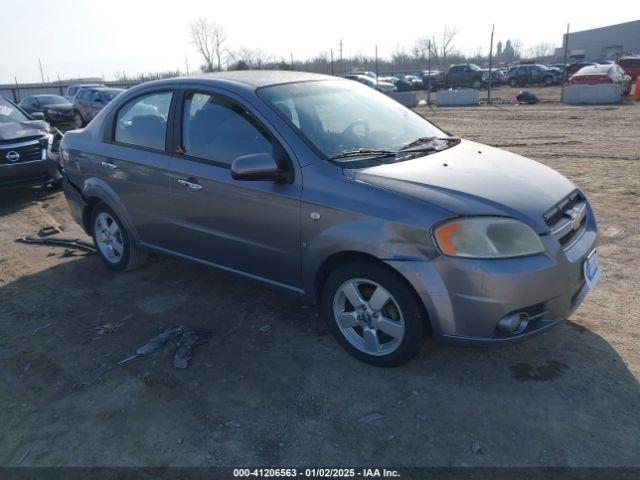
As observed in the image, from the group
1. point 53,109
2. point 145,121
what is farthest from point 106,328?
point 53,109

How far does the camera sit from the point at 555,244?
304 centimetres

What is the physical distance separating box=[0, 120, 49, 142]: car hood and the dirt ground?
4.14m

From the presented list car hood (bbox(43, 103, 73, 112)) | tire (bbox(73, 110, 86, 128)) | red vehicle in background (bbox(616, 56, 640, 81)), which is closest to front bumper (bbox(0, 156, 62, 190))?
tire (bbox(73, 110, 86, 128))

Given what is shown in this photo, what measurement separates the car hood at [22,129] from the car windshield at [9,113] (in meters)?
0.17

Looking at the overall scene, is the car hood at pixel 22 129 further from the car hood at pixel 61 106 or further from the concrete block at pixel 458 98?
the concrete block at pixel 458 98

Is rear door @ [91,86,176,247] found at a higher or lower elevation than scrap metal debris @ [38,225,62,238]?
higher

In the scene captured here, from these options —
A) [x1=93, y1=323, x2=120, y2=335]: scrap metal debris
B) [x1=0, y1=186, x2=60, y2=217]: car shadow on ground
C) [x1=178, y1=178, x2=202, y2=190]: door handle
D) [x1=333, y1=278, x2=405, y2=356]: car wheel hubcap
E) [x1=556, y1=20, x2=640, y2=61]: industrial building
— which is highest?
[x1=556, y1=20, x2=640, y2=61]: industrial building

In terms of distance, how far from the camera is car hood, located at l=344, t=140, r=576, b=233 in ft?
9.93

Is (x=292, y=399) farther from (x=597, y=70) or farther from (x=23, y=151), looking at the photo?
(x=597, y=70)

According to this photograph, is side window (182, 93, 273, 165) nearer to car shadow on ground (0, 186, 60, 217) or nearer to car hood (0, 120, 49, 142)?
car shadow on ground (0, 186, 60, 217)

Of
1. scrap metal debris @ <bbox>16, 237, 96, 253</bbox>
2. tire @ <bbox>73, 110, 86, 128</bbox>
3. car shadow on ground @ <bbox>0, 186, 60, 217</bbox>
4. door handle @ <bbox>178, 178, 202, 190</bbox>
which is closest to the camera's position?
door handle @ <bbox>178, 178, 202, 190</bbox>

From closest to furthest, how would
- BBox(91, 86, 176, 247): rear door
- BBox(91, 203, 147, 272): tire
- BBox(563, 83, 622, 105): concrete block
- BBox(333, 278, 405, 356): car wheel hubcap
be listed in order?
BBox(333, 278, 405, 356): car wheel hubcap → BBox(91, 86, 176, 247): rear door → BBox(91, 203, 147, 272): tire → BBox(563, 83, 622, 105): concrete block

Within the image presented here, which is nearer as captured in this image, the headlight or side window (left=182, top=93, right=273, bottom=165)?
the headlight

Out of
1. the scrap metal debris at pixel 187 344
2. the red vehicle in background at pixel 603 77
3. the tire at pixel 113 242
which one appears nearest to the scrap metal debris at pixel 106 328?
the scrap metal debris at pixel 187 344
